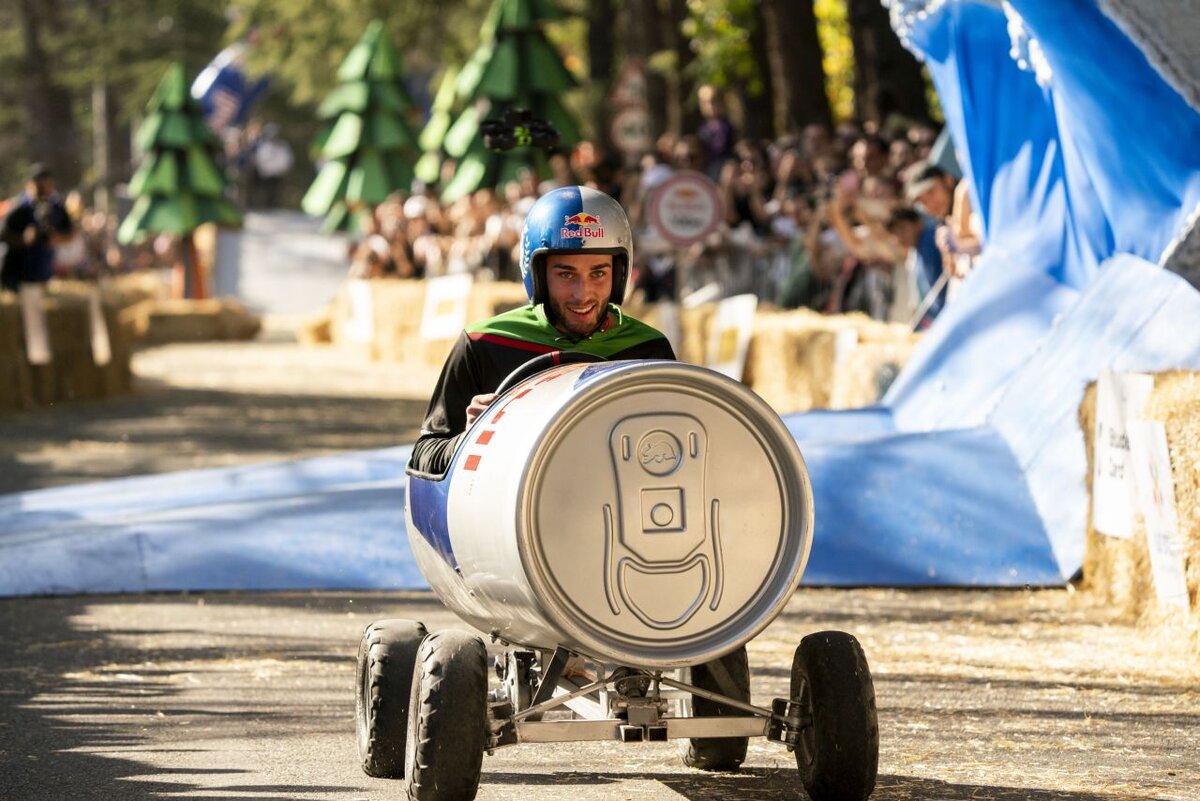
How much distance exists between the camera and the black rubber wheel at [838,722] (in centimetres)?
566

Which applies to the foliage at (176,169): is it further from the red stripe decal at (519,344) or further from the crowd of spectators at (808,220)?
the red stripe decal at (519,344)

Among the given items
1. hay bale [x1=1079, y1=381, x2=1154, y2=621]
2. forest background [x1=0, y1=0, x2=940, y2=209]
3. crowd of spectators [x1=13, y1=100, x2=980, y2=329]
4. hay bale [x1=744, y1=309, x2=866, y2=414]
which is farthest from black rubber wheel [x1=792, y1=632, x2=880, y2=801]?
forest background [x1=0, y1=0, x2=940, y2=209]

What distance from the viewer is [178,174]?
4688 cm

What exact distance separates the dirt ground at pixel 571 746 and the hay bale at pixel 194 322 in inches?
1079

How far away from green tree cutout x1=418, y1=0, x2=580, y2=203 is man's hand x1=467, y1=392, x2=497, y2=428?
28755 millimetres

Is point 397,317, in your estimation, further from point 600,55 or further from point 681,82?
point 600,55

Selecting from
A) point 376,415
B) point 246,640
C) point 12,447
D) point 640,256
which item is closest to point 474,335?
point 246,640

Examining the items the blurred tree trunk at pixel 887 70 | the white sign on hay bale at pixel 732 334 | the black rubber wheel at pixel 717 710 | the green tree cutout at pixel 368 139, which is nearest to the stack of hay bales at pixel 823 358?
the white sign on hay bale at pixel 732 334

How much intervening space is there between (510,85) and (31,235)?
1403cm

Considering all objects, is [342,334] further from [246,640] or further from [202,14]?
[246,640]

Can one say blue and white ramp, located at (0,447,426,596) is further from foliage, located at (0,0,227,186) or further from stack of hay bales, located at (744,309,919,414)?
foliage, located at (0,0,227,186)

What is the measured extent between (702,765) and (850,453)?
4.75 m

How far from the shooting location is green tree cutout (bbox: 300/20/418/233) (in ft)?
144

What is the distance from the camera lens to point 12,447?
18.7 meters
